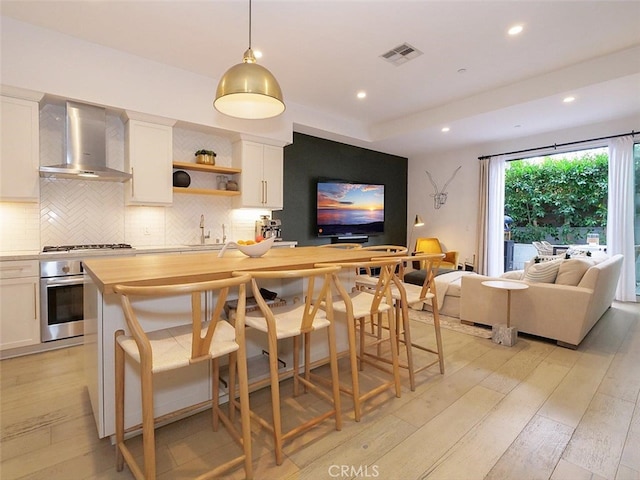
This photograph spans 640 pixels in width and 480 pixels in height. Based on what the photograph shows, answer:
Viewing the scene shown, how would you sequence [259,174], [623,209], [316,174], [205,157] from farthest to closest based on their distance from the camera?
1. [316,174]
2. [623,209]
3. [259,174]
4. [205,157]

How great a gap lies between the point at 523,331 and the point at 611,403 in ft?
4.13

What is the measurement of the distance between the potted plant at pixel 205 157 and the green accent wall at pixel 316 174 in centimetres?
133

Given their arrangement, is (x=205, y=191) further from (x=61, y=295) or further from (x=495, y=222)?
(x=495, y=222)

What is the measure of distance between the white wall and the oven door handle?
617 centimetres

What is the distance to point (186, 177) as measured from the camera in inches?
160

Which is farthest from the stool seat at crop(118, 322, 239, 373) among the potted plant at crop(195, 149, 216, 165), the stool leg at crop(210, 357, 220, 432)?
the potted plant at crop(195, 149, 216, 165)

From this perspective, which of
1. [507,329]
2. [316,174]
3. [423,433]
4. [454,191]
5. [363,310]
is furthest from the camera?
[454,191]

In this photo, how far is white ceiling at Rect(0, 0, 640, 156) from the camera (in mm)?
2713

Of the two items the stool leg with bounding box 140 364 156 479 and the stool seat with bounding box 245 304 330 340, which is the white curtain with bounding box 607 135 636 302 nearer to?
the stool seat with bounding box 245 304 330 340

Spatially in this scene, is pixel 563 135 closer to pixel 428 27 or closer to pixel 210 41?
pixel 428 27

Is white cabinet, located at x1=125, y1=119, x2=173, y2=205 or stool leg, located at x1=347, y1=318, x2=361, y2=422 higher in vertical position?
white cabinet, located at x1=125, y1=119, x2=173, y2=205

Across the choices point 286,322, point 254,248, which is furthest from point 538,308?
point 254,248

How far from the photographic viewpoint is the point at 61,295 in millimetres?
3090

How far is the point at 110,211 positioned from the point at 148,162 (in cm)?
73
